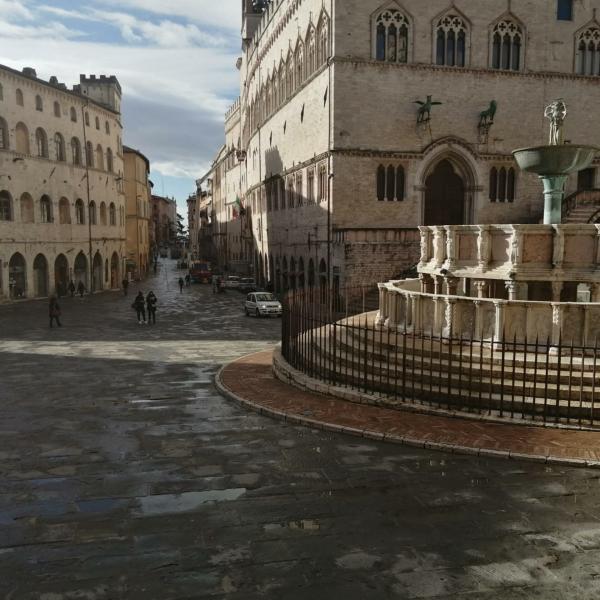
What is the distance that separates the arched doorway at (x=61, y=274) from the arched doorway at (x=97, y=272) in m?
3.74

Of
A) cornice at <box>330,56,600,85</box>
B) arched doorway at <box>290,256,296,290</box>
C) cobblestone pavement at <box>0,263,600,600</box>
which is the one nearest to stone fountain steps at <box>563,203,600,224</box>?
cornice at <box>330,56,600,85</box>

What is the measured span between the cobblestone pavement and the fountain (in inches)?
288

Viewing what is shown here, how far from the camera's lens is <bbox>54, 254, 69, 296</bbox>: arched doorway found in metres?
40.5

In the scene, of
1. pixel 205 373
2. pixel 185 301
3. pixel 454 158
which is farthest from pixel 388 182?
pixel 205 373

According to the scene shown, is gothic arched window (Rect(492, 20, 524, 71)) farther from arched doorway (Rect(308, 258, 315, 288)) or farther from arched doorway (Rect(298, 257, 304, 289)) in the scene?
arched doorway (Rect(298, 257, 304, 289))

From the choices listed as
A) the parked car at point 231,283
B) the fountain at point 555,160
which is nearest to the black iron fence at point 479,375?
the fountain at point 555,160

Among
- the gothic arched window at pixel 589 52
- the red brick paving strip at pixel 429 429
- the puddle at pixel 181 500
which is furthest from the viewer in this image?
the gothic arched window at pixel 589 52

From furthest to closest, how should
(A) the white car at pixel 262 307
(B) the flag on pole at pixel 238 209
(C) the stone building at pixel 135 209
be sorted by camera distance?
(C) the stone building at pixel 135 209, (B) the flag on pole at pixel 238 209, (A) the white car at pixel 262 307

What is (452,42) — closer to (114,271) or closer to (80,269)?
(80,269)

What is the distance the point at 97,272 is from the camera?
151 ft

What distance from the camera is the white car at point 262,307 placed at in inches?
1111

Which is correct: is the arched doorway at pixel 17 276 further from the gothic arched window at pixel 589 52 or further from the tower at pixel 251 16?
the gothic arched window at pixel 589 52

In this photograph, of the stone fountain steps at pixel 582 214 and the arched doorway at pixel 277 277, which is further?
the arched doorway at pixel 277 277

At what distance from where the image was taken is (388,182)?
30672 millimetres
